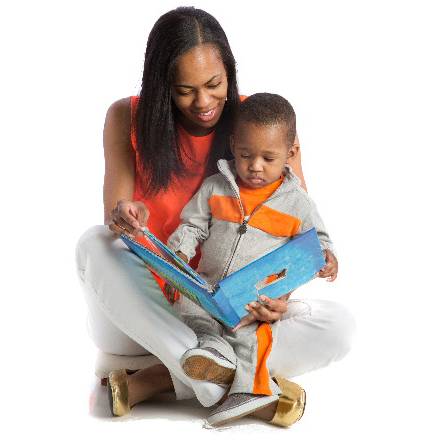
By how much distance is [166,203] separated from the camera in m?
2.70

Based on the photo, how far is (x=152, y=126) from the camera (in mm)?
2600

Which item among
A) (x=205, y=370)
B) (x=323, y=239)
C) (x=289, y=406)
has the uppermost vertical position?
(x=323, y=239)

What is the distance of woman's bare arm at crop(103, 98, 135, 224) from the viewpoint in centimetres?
268

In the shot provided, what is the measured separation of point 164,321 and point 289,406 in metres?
0.40

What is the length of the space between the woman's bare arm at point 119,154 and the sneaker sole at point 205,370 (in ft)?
2.22

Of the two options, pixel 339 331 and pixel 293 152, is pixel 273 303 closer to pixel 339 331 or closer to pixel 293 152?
pixel 339 331

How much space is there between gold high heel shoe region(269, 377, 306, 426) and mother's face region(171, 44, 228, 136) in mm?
836

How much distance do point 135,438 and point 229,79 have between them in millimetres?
1106

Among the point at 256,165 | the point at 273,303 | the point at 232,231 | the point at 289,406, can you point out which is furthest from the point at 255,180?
the point at 289,406

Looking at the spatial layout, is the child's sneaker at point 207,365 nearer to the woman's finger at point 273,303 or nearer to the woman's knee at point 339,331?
the woman's finger at point 273,303

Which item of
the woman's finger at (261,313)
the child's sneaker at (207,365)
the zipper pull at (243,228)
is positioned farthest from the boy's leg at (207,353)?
the zipper pull at (243,228)

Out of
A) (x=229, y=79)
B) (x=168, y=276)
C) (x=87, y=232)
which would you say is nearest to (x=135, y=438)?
(x=168, y=276)

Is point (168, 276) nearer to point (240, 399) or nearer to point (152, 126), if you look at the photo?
point (240, 399)

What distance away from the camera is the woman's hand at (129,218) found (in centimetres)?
228
